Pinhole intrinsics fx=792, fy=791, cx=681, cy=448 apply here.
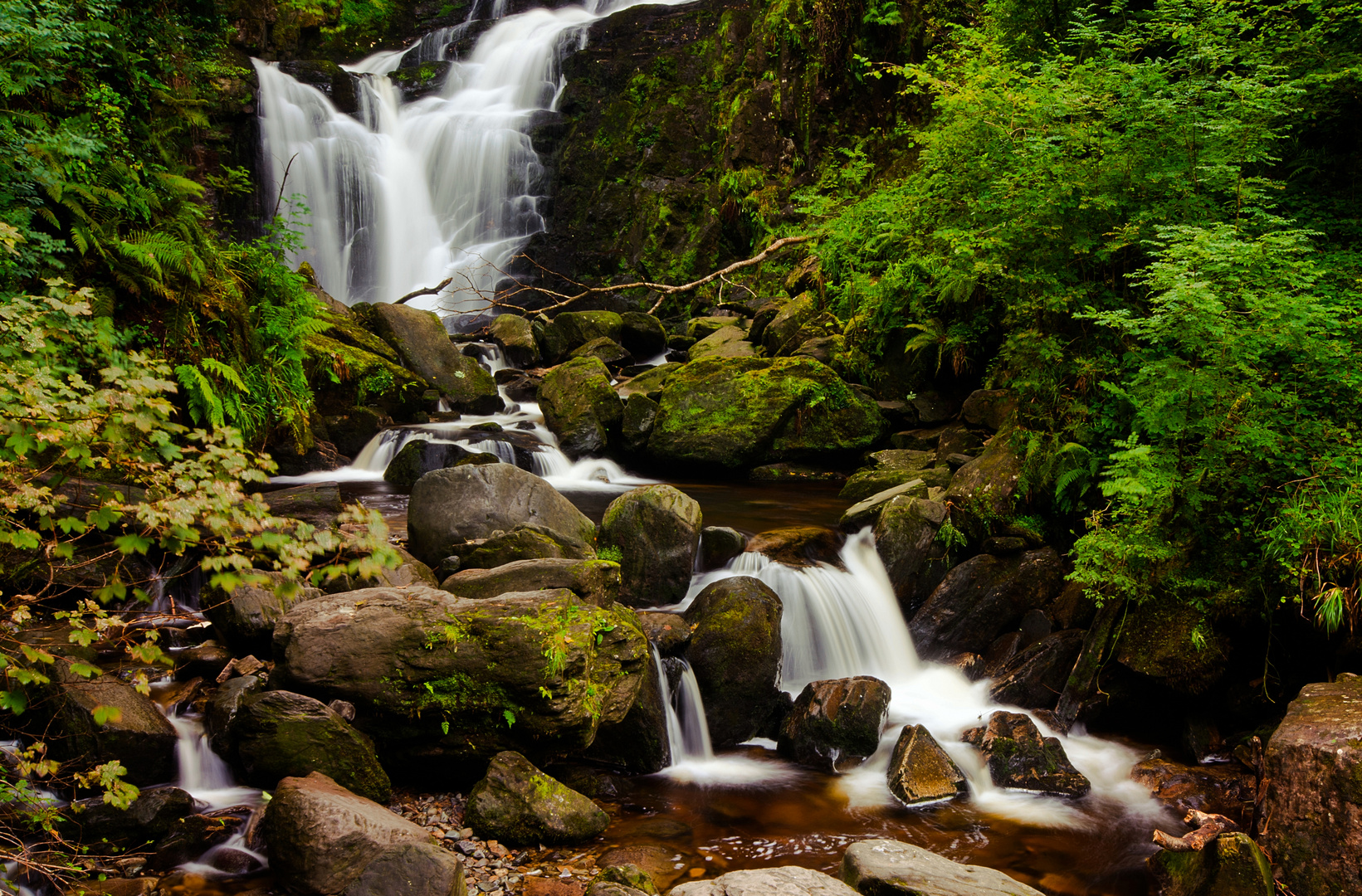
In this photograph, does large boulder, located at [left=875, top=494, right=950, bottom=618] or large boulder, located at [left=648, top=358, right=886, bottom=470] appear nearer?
large boulder, located at [left=875, top=494, right=950, bottom=618]

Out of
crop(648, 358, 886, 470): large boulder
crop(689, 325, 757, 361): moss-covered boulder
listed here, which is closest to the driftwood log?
crop(648, 358, 886, 470): large boulder

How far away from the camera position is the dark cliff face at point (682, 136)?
704 inches

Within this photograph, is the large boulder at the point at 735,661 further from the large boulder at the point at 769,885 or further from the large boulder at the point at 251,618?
the large boulder at the point at 251,618

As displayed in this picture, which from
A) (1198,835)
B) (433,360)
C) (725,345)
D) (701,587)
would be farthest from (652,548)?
(433,360)

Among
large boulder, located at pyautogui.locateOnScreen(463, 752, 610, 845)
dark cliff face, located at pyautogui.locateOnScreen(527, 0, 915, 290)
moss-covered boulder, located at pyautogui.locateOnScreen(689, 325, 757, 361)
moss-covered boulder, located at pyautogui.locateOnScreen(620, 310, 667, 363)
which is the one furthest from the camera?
dark cliff face, located at pyautogui.locateOnScreen(527, 0, 915, 290)

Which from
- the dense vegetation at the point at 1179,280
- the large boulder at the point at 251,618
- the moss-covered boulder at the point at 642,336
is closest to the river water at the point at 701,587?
the dense vegetation at the point at 1179,280

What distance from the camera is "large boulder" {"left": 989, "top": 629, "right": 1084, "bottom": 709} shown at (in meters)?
6.71

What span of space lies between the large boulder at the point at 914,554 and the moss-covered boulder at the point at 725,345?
19.5 ft

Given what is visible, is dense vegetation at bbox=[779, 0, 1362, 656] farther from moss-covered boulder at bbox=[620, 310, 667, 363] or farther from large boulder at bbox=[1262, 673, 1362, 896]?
moss-covered boulder at bbox=[620, 310, 667, 363]

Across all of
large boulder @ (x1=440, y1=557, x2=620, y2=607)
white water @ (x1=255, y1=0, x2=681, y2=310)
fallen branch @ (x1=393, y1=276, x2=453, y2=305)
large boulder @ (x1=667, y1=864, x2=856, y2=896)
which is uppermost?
white water @ (x1=255, y1=0, x2=681, y2=310)

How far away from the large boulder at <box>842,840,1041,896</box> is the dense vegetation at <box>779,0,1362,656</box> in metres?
2.64

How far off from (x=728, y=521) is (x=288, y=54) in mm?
22381

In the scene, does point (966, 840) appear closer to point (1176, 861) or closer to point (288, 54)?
point (1176, 861)

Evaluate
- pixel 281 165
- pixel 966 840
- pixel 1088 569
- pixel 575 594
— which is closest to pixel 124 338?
pixel 575 594
